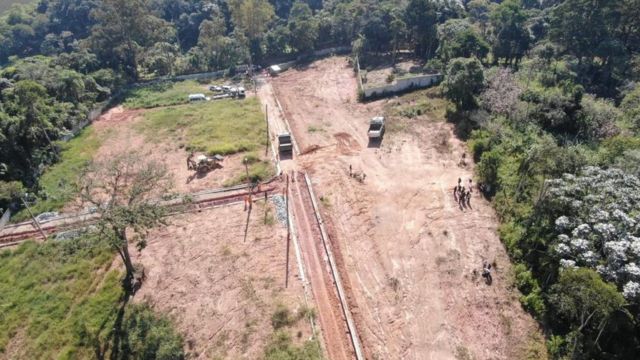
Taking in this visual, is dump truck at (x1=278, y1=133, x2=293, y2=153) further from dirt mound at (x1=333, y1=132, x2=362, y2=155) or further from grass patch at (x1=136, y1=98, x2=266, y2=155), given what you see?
dirt mound at (x1=333, y1=132, x2=362, y2=155)

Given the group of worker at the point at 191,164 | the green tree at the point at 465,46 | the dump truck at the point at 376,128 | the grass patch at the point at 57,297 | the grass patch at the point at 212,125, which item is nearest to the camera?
the grass patch at the point at 57,297

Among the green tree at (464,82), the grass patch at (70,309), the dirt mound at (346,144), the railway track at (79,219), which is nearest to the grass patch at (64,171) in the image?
the railway track at (79,219)

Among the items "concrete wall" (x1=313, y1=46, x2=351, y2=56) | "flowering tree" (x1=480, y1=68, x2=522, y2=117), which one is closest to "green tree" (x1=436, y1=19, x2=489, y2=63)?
"flowering tree" (x1=480, y1=68, x2=522, y2=117)

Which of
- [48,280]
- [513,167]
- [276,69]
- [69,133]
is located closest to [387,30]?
[276,69]

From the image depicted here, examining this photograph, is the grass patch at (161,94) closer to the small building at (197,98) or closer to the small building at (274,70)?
the small building at (197,98)

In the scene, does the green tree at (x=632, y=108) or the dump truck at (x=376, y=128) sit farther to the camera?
the dump truck at (x=376, y=128)

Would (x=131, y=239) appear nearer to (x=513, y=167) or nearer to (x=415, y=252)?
(x=415, y=252)
